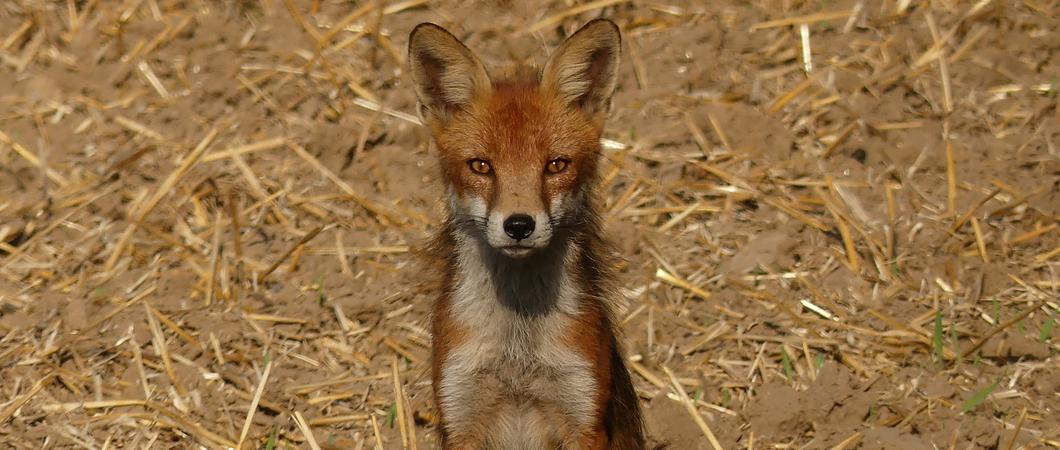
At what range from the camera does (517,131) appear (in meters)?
5.51

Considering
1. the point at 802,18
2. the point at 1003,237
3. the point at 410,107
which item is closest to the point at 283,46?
the point at 410,107

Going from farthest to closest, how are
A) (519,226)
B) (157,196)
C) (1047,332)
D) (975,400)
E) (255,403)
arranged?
1. (157,196)
2. (1047,332)
3. (255,403)
4. (975,400)
5. (519,226)

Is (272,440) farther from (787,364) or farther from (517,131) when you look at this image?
(787,364)

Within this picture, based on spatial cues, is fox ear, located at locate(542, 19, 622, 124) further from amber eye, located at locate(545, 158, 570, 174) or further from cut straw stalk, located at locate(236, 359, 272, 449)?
cut straw stalk, located at locate(236, 359, 272, 449)

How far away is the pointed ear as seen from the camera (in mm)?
5641

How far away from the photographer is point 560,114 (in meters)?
5.73

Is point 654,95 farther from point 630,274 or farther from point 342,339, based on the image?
point 342,339

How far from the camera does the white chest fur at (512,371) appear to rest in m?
5.70

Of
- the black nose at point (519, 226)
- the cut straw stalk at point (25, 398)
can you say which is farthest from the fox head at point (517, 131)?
the cut straw stalk at point (25, 398)

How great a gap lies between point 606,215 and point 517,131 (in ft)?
9.11

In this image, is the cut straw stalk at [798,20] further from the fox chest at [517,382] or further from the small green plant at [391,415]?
the fox chest at [517,382]

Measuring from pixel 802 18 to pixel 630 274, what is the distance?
268cm

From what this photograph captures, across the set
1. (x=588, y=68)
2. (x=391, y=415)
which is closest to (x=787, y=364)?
(x=391, y=415)

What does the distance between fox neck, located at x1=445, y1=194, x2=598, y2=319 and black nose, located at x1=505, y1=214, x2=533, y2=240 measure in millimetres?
611
